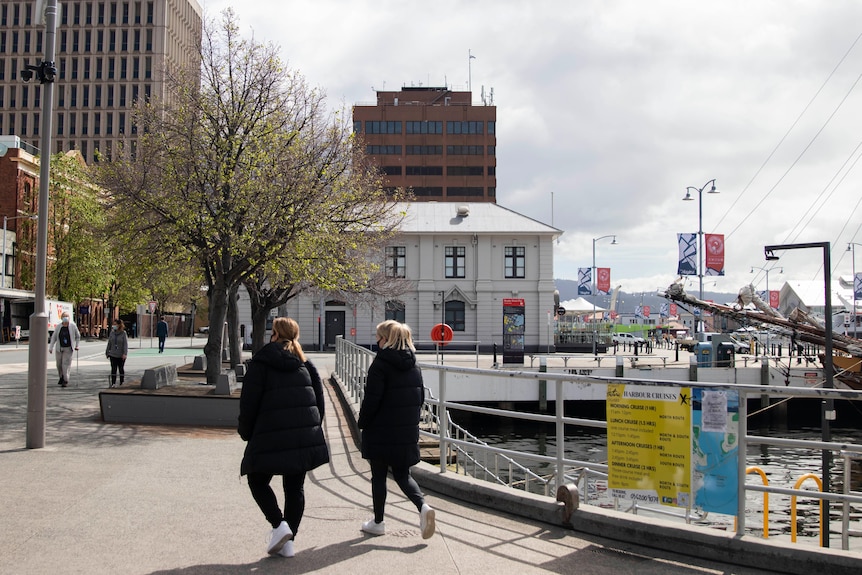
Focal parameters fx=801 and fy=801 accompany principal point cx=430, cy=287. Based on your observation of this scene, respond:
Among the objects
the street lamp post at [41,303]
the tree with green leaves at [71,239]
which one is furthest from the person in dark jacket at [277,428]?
the tree with green leaves at [71,239]

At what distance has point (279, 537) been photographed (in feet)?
18.1

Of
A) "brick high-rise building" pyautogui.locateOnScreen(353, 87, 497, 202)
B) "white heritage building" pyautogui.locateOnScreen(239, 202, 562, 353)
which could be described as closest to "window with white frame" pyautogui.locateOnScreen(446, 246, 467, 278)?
"white heritage building" pyautogui.locateOnScreen(239, 202, 562, 353)

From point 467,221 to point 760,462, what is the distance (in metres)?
35.7

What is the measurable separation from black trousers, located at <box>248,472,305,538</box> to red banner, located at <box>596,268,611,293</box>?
179 feet

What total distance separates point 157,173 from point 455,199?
Answer: 3109 inches

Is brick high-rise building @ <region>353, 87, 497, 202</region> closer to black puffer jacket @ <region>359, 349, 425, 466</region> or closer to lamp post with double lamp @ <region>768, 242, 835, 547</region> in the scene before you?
lamp post with double lamp @ <region>768, 242, 835, 547</region>

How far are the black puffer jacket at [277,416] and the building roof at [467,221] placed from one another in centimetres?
4784

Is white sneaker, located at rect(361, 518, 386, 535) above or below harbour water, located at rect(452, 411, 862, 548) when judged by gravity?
above

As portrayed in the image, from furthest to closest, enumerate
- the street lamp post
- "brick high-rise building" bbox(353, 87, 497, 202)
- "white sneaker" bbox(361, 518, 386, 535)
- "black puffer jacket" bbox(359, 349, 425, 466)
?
"brick high-rise building" bbox(353, 87, 497, 202), the street lamp post, "white sneaker" bbox(361, 518, 386, 535), "black puffer jacket" bbox(359, 349, 425, 466)

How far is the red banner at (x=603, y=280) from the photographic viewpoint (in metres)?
58.6

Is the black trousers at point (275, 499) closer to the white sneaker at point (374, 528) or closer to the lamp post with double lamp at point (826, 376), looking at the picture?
the white sneaker at point (374, 528)

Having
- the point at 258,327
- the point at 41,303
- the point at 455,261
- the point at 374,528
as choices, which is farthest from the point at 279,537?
the point at 455,261

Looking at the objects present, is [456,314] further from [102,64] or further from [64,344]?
[102,64]

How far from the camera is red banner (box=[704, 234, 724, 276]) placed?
41.5m
